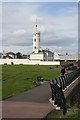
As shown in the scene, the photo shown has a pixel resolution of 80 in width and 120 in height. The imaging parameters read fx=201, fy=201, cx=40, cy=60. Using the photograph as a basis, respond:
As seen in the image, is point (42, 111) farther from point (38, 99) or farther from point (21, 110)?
point (38, 99)

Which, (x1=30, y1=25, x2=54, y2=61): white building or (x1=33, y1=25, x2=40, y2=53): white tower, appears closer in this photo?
(x1=30, y1=25, x2=54, y2=61): white building

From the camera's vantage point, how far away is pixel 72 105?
27.0 feet

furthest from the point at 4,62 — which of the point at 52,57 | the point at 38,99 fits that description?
the point at 38,99

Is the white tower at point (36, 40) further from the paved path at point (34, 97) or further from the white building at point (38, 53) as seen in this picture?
the paved path at point (34, 97)

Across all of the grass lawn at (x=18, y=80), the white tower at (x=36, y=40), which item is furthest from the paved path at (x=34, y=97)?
the white tower at (x=36, y=40)

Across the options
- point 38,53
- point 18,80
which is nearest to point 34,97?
point 18,80

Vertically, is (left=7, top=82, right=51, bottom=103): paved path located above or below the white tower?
below

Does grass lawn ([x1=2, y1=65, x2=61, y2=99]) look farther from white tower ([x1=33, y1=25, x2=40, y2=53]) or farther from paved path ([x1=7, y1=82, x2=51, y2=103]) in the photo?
white tower ([x1=33, y1=25, x2=40, y2=53])

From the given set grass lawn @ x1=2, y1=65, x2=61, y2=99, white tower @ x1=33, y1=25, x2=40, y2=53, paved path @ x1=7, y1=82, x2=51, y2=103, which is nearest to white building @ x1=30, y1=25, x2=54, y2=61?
white tower @ x1=33, y1=25, x2=40, y2=53

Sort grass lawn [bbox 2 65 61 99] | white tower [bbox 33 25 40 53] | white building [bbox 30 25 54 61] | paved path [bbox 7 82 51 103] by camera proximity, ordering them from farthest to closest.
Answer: white tower [bbox 33 25 40 53] < white building [bbox 30 25 54 61] < grass lawn [bbox 2 65 61 99] < paved path [bbox 7 82 51 103]

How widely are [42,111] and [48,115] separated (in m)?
0.47

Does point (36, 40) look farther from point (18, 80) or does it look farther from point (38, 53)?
point (18, 80)

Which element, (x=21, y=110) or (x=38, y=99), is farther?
(x=38, y=99)

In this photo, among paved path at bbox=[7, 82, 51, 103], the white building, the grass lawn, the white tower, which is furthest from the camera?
the white tower
